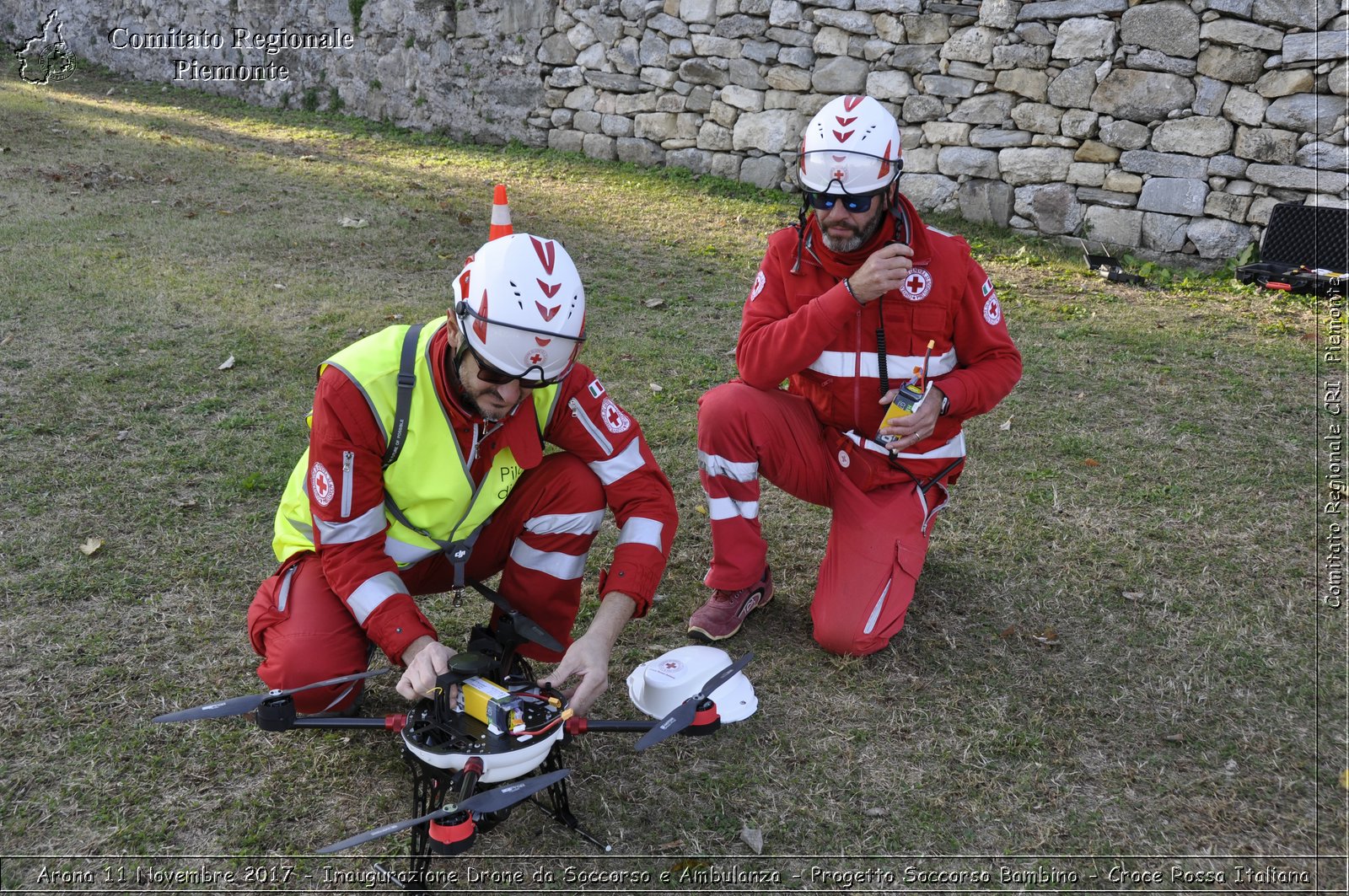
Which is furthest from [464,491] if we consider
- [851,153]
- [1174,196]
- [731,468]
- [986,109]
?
[986,109]

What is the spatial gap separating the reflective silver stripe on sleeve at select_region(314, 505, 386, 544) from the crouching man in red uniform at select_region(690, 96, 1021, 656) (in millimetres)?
1308

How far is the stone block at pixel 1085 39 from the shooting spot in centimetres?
820

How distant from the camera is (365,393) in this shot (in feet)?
9.10

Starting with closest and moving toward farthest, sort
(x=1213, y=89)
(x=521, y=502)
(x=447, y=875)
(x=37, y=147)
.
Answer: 1. (x=447, y=875)
2. (x=521, y=502)
3. (x=1213, y=89)
4. (x=37, y=147)

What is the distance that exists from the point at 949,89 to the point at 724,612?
685 centimetres

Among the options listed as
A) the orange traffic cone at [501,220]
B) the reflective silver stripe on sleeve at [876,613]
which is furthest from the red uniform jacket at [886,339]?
the orange traffic cone at [501,220]

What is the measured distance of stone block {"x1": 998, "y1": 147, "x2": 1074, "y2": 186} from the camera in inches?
342

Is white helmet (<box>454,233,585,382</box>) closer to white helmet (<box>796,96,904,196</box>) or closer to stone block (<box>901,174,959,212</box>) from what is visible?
white helmet (<box>796,96,904,196</box>)

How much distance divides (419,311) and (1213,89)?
20.0 feet

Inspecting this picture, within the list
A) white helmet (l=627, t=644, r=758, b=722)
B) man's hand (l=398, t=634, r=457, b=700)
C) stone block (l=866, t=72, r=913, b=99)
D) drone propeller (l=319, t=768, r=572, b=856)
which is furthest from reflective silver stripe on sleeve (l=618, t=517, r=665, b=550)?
stone block (l=866, t=72, r=913, b=99)

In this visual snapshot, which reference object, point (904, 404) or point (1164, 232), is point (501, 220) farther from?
point (1164, 232)

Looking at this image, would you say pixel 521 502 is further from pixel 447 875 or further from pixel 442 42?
pixel 442 42

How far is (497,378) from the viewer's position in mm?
2701

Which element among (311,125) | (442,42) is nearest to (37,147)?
(311,125)
